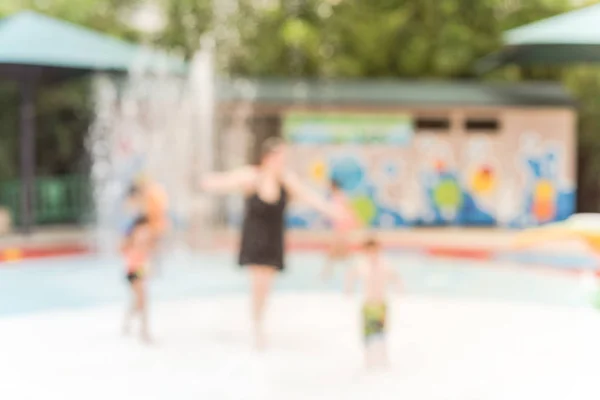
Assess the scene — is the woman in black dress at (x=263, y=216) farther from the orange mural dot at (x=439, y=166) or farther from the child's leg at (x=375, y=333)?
the orange mural dot at (x=439, y=166)

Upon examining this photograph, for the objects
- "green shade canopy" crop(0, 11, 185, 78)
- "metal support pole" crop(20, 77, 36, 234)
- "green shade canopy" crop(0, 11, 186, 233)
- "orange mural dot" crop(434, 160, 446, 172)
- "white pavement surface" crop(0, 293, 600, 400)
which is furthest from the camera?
"orange mural dot" crop(434, 160, 446, 172)

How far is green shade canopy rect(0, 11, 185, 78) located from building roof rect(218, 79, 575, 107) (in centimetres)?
230

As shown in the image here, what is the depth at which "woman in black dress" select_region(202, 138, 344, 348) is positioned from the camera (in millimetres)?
7730

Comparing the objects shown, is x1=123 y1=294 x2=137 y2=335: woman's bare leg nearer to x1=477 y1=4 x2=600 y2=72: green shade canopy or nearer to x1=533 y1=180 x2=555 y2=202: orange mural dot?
x1=477 y1=4 x2=600 y2=72: green shade canopy

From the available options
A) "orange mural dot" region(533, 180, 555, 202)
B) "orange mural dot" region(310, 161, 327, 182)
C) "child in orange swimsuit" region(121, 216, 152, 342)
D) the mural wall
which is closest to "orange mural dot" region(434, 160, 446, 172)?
the mural wall

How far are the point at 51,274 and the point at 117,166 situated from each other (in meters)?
4.21

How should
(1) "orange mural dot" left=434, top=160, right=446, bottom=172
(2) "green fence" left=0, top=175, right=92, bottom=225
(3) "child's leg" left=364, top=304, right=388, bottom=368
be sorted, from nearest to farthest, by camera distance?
1. (3) "child's leg" left=364, top=304, right=388, bottom=368
2. (2) "green fence" left=0, top=175, right=92, bottom=225
3. (1) "orange mural dot" left=434, top=160, right=446, bottom=172

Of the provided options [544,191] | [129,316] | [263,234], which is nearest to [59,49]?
[129,316]

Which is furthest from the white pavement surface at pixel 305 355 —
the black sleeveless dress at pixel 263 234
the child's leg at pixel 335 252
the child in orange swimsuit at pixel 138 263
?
the child's leg at pixel 335 252

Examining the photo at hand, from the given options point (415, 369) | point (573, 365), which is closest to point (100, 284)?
point (415, 369)

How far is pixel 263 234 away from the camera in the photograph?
7.75 m

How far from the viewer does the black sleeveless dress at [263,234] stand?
7.73 m

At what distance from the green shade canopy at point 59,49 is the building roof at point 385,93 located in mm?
2296

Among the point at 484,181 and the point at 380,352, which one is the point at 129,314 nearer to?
the point at 380,352
